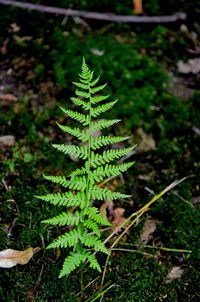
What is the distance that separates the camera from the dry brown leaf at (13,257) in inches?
88.4

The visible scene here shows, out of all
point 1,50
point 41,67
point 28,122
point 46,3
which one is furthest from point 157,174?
point 46,3

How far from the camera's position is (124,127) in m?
3.38

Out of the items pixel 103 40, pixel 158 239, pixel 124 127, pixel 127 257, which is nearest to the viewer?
pixel 127 257

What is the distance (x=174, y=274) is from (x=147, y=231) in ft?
1.49

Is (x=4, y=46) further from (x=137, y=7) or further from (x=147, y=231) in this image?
(x=147, y=231)

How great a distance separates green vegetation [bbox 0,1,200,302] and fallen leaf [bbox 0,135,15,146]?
1.4 inches

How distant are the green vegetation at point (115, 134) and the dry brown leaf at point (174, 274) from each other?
3cm

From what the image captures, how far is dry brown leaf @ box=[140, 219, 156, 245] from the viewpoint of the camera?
8.67 feet

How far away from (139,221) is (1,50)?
9.62 feet

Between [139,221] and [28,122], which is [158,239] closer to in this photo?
[139,221]

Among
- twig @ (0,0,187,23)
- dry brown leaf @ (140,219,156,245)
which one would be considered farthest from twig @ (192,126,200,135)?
twig @ (0,0,187,23)

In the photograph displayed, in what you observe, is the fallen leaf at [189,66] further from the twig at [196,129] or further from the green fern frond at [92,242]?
the green fern frond at [92,242]

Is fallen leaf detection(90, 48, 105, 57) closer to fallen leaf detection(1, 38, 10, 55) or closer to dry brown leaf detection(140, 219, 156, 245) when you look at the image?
fallen leaf detection(1, 38, 10, 55)

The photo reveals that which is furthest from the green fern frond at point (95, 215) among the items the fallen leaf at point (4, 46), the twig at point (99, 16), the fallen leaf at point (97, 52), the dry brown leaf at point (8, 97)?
the twig at point (99, 16)
